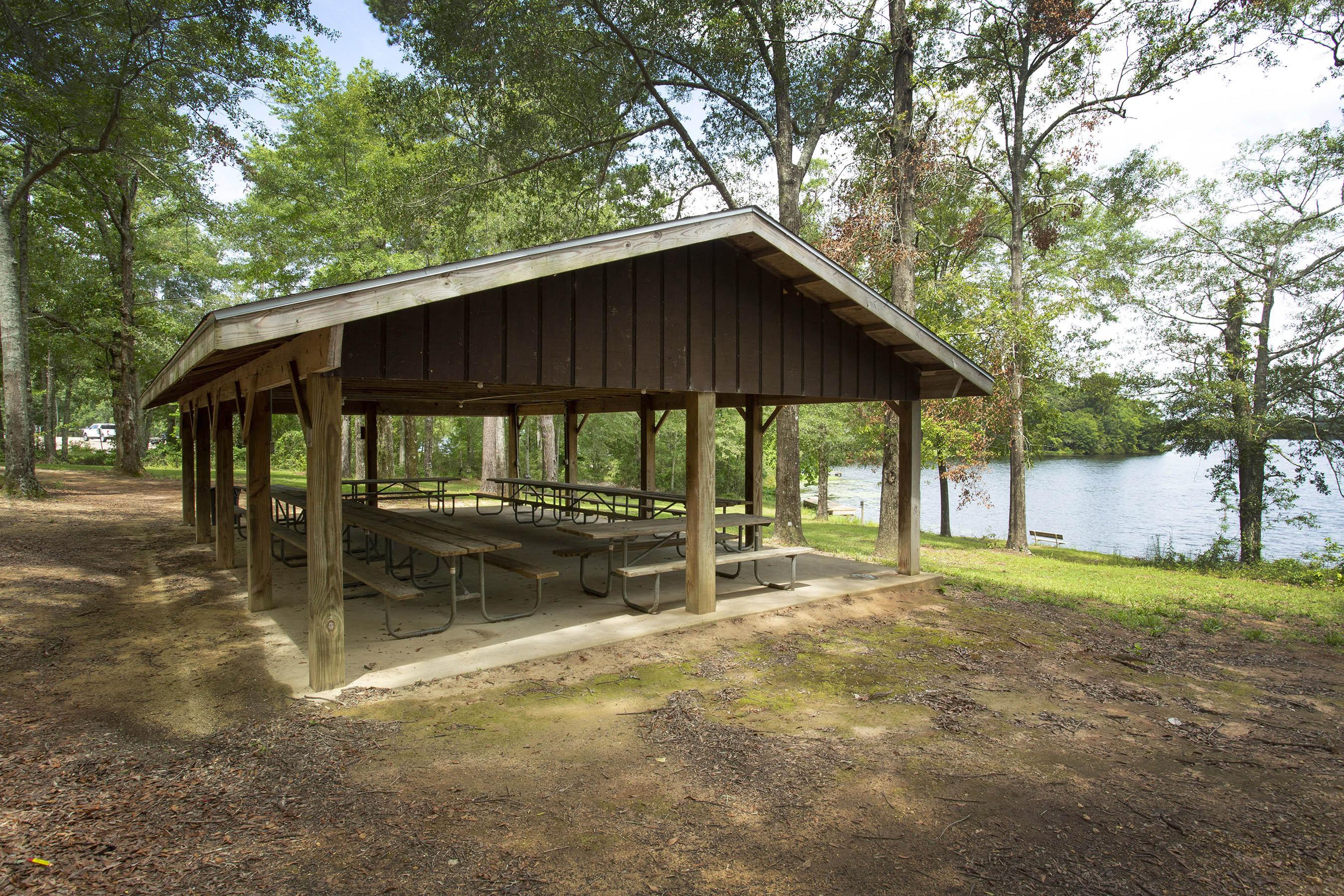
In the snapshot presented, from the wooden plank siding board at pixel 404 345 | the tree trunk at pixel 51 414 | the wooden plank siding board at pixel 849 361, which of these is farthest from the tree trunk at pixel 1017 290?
the tree trunk at pixel 51 414

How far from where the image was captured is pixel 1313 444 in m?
14.6

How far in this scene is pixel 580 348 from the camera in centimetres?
495

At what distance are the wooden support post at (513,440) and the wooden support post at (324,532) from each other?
864 centimetres

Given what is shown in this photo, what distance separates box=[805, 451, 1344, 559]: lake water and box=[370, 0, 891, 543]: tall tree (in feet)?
26.3

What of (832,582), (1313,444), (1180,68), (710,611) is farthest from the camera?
(1313,444)

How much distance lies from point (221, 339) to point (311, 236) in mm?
16128

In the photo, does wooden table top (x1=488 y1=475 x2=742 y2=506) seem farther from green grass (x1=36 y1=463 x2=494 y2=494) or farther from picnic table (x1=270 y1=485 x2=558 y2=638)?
green grass (x1=36 y1=463 x2=494 y2=494)

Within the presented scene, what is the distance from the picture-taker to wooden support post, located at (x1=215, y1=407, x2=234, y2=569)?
7.15 m

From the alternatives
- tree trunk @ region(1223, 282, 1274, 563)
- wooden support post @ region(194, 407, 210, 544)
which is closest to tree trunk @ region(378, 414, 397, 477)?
wooden support post @ region(194, 407, 210, 544)

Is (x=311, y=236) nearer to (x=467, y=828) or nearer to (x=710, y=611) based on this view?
(x=710, y=611)

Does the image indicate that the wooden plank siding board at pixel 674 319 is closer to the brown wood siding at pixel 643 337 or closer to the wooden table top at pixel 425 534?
the brown wood siding at pixel 643 337

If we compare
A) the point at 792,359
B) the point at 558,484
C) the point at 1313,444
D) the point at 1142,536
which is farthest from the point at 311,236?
the point at 1142,536

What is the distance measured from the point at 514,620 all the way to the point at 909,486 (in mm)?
4458

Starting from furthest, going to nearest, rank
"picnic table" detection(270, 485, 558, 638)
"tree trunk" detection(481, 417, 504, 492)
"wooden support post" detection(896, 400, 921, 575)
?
1. "tree trunk" detection(481, 417, 504, 492)
2. "wooden support post" detection(896, 400, 921, 575)
3. "picnic table" detection(270, 485, 558, 638)
